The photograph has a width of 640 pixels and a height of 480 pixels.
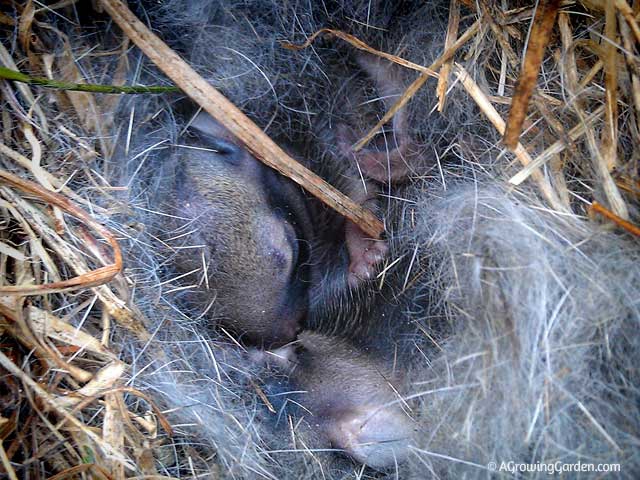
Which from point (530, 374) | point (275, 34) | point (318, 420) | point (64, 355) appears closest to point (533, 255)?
point (530, 374)

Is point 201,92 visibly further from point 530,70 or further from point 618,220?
point 618,220

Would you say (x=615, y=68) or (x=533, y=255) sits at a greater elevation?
(x=615, y=68)

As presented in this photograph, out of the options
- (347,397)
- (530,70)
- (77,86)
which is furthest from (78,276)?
(530,70)

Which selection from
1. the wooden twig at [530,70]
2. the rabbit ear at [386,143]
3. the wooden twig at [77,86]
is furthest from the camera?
the rabbit ear at [386,143]

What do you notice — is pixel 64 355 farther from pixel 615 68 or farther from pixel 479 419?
pixel 615 68

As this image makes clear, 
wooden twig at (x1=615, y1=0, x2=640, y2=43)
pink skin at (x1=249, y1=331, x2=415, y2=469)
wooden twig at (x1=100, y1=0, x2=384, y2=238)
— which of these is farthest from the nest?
pink skin at (x1=249, y1=331, x2=415, y2=469)

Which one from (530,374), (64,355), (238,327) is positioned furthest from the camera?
(238,327)

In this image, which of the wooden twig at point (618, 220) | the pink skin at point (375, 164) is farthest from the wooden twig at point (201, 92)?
the wooden twig at point (618, 220)

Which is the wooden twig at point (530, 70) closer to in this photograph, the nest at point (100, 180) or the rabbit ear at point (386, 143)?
the nest at point (100, 180)

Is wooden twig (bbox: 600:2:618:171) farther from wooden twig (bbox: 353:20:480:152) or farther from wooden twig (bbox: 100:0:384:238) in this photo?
wooden twig (bbox: 100:0:384:238)
